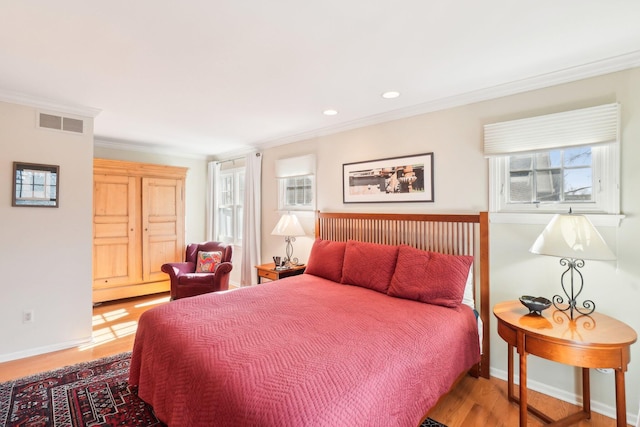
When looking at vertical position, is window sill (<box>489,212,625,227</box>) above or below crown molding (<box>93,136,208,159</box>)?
below

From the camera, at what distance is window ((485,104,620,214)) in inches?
79.4

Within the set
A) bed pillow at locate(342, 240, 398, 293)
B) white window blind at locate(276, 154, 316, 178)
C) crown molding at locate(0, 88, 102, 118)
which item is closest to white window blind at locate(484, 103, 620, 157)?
bed pillow at locate(342, 240, 398, 293)

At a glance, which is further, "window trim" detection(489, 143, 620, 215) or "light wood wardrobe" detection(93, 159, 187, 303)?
"light wood wardrobe" detection(93, 159, 187, 303)

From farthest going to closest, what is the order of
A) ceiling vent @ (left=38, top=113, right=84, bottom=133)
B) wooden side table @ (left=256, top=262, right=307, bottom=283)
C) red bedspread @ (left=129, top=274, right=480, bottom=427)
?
1. wooden side table @ (left=256, top=262, right=307, bottom=283)
2. ceiling vent @ (left=38, top=113, right=84, bottom=133)
3. red bedspread @ (left=129, top=274, right=480, bottom=427)

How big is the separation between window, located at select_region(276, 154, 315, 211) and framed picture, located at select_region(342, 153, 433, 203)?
21.7 inches

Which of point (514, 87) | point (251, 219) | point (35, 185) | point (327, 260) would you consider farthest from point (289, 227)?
point (514, 87)

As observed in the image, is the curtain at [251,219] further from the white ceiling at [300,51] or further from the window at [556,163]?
the window at [556,163]

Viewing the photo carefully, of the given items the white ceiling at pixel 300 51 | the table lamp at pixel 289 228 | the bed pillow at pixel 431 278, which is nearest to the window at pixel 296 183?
the table lamp at pixel 289 228

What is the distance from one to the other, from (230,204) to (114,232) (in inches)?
69.1

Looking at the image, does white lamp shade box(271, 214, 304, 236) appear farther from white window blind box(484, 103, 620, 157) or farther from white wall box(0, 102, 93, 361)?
white window blind box(484, 103, 620, 157)

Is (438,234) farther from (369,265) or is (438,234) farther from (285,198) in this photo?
(285,198)

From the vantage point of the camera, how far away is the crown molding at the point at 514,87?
6.50 feet

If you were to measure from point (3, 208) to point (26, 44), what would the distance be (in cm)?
167

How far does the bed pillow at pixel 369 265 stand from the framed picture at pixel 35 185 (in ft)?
9.49
